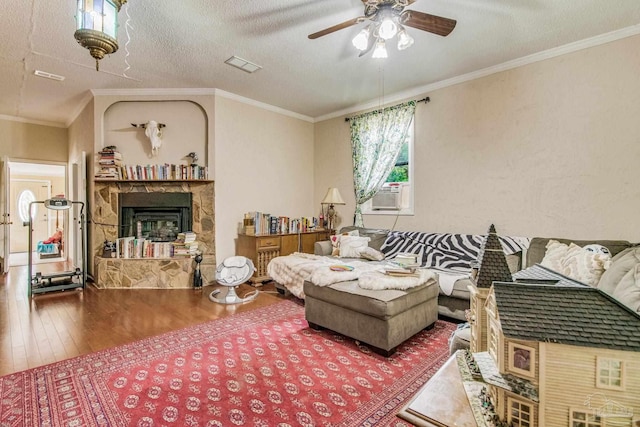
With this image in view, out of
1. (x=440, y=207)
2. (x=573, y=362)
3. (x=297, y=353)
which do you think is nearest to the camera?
(x=573, y=362)

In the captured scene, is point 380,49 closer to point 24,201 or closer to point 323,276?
point 323,276

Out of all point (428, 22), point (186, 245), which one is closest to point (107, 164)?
point (186, 245)

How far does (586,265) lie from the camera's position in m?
2.17

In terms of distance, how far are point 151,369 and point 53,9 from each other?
3058 millimetres

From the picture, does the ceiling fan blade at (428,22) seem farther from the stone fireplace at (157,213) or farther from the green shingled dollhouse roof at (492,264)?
the stone fireplace at (157,213)

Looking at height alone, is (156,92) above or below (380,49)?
above

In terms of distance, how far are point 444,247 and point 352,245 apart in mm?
1152

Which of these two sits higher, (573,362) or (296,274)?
(573,362)

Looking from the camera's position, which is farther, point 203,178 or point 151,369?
point 203,178

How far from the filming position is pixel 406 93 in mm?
4352

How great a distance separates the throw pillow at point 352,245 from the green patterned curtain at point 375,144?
2.65 feet

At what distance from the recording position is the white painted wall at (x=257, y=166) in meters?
4.49

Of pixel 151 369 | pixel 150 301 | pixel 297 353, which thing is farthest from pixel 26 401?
pixel 150 301

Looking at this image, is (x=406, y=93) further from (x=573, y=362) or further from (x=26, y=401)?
(x=26, y=401)
